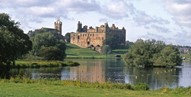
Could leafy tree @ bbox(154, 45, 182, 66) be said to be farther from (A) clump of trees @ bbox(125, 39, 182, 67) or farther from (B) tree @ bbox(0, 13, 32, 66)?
(B) tree @ bbox(0, 13, 32, 66)

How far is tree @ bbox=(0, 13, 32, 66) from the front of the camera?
78250 millimetres

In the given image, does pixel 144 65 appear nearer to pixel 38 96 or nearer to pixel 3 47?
pixel 3 47

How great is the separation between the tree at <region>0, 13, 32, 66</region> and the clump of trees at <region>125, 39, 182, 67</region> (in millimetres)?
45750

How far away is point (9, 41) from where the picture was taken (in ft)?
259

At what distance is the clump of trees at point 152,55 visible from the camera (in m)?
128

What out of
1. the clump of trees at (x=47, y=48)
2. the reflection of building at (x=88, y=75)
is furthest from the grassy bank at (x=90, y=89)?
the clump of trees at (x=47, y=48)

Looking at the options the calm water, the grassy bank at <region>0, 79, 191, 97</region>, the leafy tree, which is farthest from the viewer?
the leafy tree

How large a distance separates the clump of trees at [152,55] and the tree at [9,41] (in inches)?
1801

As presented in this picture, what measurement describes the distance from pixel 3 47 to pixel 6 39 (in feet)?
5.34

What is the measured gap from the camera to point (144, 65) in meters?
129

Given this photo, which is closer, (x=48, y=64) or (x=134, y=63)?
(x=48, y=64)

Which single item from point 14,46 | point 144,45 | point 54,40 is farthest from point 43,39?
point 14,46

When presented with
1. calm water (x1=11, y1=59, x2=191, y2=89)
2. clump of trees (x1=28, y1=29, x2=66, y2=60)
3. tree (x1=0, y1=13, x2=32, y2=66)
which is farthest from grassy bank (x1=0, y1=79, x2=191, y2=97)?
clump of trees (x1=28, y1=29, x2=66, y2=60)

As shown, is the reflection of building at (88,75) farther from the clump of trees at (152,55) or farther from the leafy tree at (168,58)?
the leafy tree at (168,58)
